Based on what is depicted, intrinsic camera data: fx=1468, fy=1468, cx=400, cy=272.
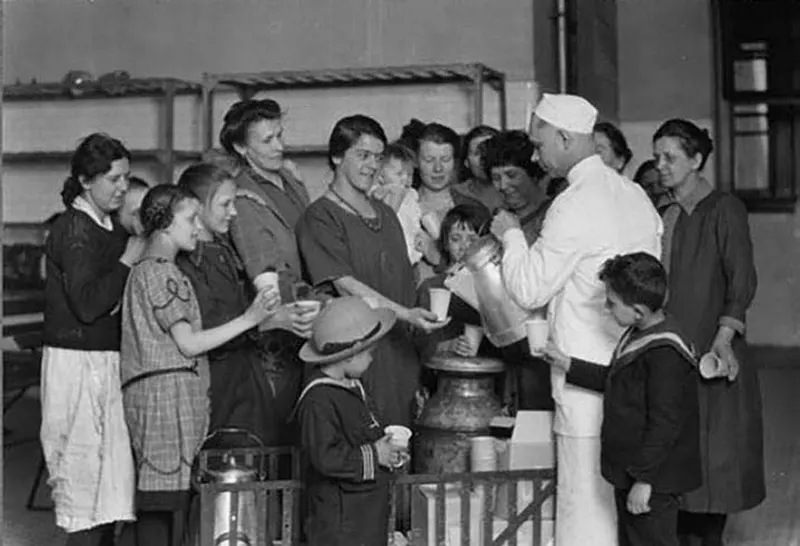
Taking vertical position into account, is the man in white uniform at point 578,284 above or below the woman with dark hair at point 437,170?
below

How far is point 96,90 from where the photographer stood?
27.3 feet

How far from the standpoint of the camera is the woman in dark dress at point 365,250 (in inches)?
182

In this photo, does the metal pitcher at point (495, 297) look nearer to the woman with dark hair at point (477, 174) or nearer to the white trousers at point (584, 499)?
the white trousers at point (584, 499)

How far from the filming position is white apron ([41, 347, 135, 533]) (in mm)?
4504

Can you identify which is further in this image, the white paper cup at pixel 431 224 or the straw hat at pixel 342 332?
the white paper cup at pixel 431 224

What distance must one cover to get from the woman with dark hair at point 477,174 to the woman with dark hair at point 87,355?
1496 millimetres

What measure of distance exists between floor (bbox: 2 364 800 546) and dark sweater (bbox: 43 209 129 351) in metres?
1.22

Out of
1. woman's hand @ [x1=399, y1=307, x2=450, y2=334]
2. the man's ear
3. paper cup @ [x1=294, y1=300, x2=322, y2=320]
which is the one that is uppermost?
the man's ear

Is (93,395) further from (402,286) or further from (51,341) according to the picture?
(402,286)

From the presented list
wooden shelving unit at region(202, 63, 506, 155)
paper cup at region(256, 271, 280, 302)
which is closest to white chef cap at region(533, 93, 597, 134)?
paper cup at region(256, 271, 280, 302)

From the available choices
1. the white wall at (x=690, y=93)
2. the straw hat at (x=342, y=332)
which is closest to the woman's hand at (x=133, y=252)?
the straw hat at (x=342, y=332)

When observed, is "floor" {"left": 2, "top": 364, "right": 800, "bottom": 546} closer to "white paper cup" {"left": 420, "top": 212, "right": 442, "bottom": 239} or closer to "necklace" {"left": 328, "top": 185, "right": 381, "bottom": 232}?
"white paper cup" {"left": 420, "top": 212, "right": 442, "bottom": 239}

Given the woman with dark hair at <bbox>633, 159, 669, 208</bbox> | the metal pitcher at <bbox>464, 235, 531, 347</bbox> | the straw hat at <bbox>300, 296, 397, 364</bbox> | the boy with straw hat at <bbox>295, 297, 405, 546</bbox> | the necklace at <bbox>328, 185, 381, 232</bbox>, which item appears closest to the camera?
the boy with straw hat at <bbox>295, 297, 405, 546</bbox>

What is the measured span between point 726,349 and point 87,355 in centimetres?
209
